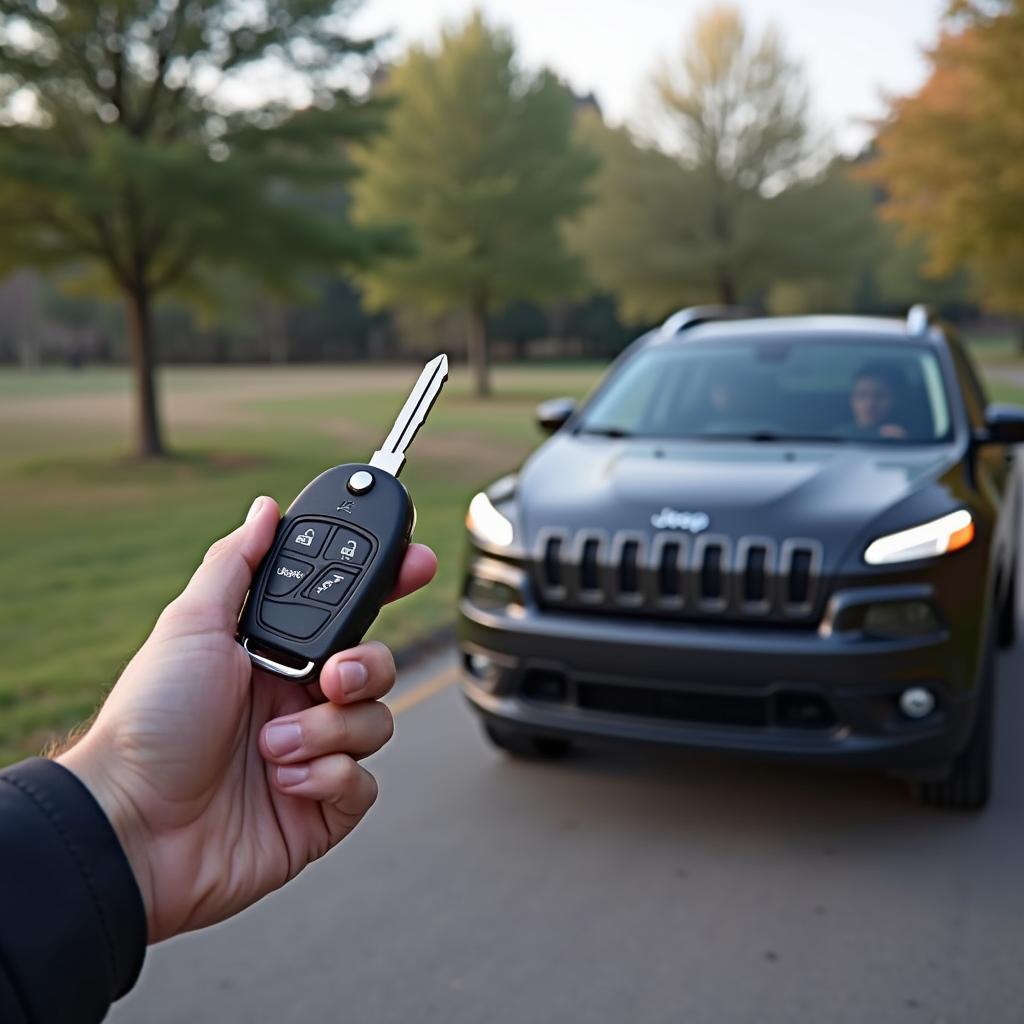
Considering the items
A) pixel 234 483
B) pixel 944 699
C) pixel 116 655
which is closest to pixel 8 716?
pixel 116 655

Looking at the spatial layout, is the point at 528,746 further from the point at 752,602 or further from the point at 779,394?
the point at 779,394

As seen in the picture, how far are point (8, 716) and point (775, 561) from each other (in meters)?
3.51

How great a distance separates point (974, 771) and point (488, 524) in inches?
75.9

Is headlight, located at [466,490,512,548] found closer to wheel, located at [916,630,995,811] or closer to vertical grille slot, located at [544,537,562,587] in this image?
vertical grille slot, located at [544,537,562,587]

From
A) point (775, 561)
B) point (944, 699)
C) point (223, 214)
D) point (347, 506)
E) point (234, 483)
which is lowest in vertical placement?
point (234, 483)

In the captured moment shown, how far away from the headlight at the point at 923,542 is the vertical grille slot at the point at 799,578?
19 centimetres

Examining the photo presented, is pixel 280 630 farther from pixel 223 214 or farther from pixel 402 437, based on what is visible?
pixel 223 214

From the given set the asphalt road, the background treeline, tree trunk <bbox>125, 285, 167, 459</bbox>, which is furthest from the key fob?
tree trunk <bbox>125, 285, 167, 459</bbox>

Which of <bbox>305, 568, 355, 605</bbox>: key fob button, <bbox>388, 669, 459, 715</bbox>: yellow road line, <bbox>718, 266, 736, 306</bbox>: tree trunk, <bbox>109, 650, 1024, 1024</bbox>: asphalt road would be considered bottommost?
<bbox>388, 669, 459, 715</bbox>: yellow road line

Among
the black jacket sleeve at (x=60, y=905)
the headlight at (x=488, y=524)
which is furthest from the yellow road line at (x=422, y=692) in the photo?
the black jacket sleeve at (x=60, y=905)

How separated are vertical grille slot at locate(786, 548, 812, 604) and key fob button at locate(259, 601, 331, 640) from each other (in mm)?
2571

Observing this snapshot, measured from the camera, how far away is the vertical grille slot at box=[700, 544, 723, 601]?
3965 mm

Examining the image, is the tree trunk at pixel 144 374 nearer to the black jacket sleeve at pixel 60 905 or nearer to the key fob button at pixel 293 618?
the key fob button at pixel 293 618

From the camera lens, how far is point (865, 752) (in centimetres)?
387
